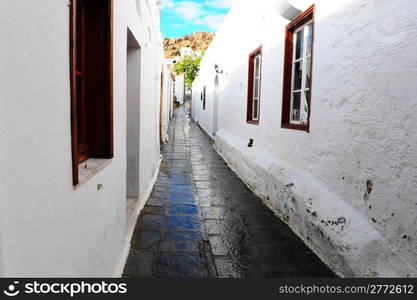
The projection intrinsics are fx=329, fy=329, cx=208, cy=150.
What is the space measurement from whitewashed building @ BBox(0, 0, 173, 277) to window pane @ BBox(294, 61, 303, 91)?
8.15 ft

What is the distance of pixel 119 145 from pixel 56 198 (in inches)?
62.7

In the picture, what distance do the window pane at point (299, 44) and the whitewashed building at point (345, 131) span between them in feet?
0.05

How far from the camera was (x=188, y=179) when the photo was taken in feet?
21.5

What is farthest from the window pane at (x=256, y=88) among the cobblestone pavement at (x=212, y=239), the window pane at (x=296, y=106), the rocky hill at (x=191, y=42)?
the rocky hill at (x=191, y=42)

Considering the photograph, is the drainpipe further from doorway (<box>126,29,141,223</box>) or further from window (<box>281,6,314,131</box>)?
doorway (<box>126,29,141,223</box>)

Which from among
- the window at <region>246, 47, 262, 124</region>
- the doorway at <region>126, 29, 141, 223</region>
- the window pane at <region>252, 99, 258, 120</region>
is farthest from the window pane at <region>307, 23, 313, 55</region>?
the window pane at <region>252, 99, 258, 120</region>

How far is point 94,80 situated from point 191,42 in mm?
78545

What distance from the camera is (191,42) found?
7706 cm

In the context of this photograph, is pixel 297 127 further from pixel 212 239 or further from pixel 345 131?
pixel 212 239

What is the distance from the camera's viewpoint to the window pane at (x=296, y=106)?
4.58 m

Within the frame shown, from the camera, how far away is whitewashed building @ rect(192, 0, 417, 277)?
7.79 feet

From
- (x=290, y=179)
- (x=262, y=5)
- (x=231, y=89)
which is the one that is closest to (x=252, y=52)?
(x=262, y=5)

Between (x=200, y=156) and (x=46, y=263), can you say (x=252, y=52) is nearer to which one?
(x=200, y=156)

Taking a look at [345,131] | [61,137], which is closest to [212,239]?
[345,131]
